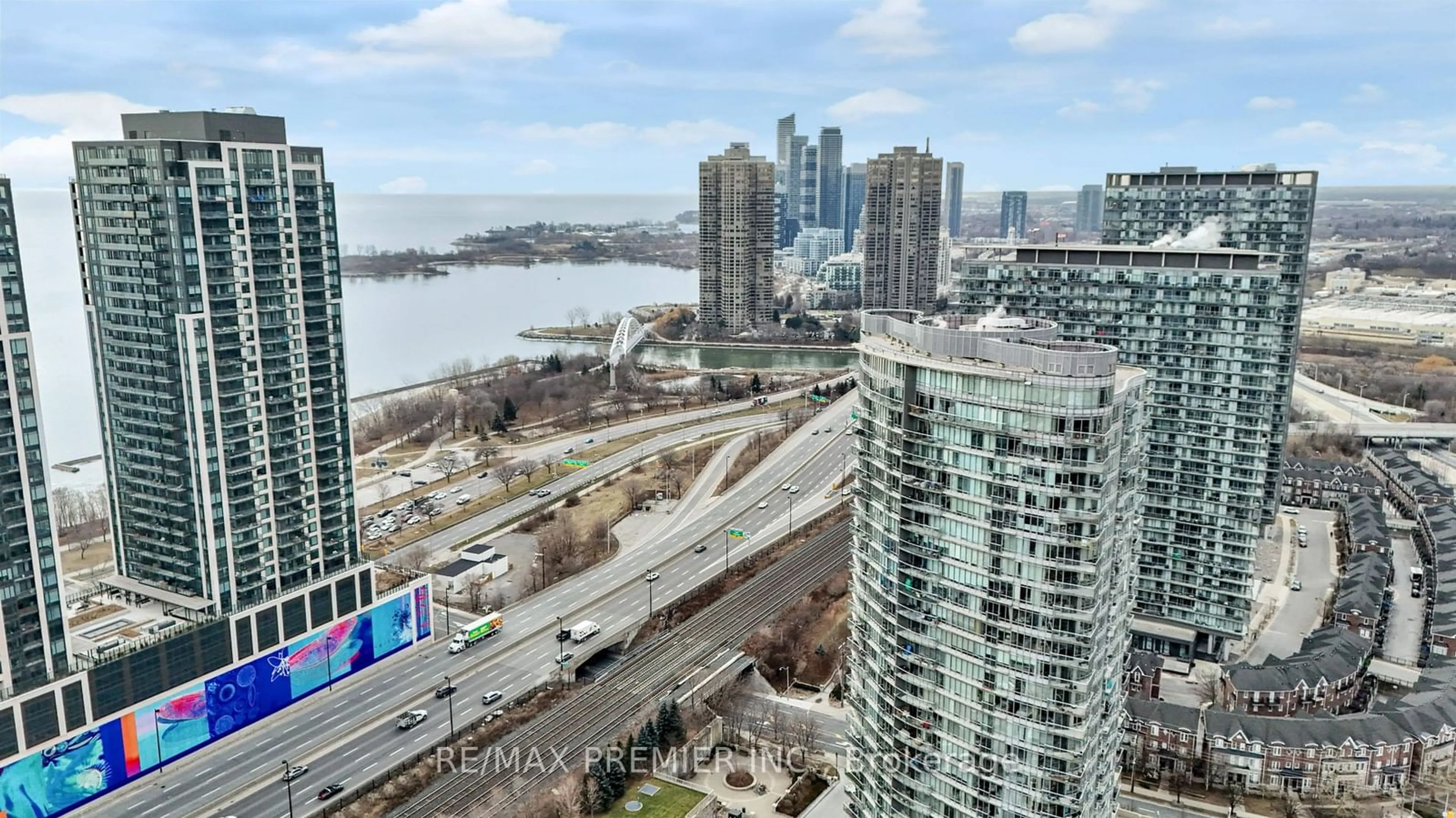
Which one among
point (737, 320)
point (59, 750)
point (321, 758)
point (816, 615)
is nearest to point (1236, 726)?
point (816, 615)

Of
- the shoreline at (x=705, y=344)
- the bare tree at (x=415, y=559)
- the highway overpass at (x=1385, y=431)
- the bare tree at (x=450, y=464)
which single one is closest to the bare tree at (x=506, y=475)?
the bare tree at (x=450, y=464)

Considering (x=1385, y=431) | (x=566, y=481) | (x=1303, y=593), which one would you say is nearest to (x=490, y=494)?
(x=566, y=481)

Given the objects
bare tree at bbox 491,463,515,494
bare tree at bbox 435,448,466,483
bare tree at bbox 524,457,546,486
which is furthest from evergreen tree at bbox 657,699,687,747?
bare tree at bbox 435,448,466,483

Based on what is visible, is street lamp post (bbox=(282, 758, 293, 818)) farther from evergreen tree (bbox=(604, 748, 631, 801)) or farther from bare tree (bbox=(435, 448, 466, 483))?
bare tree (bbox=(435, 448, 466, 483))

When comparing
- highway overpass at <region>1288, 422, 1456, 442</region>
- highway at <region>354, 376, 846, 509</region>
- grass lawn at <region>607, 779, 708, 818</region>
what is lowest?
grass lawn at <region>607, 779, 708, 818</region>

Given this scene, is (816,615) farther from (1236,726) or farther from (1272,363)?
(1272,363)

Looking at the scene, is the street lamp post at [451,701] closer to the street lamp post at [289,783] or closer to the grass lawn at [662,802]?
the street lamp post at [289,783]
